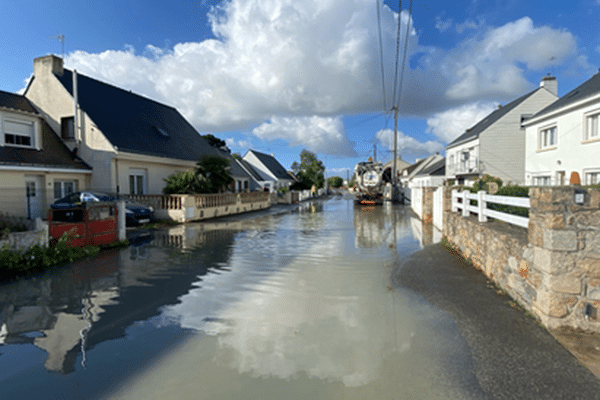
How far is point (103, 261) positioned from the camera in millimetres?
8492

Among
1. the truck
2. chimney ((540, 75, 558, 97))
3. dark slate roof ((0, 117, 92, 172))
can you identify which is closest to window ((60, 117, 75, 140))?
dark slate roof ((0, 117, 92, 172))

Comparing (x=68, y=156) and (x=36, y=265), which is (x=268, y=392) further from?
(x=68, y=156)

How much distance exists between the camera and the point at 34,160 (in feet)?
50.5

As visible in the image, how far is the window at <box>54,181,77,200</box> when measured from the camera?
16500 mm

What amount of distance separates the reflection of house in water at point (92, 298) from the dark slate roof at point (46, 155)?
870cm

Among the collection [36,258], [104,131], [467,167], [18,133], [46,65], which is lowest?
[36,258]

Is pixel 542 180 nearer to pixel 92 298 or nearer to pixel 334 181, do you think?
pixel 92 298

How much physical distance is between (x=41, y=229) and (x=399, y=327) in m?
8.25

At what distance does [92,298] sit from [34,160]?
13188 millimetres

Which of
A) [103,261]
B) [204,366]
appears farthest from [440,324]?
[103,261]

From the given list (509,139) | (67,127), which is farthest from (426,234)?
(509,139)

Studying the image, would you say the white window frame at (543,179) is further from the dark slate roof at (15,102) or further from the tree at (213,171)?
the dark slate roof at (15,102)

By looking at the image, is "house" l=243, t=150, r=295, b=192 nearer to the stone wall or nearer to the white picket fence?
the white picket fence

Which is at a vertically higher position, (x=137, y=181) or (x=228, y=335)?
(x=137, y=181)
